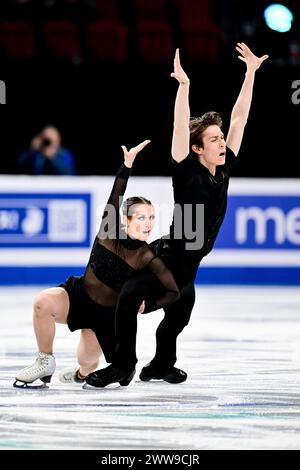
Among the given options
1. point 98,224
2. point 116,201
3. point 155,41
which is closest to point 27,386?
point 116,201

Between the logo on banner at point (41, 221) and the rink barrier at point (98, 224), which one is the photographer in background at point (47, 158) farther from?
the logo on banner at point (41, 221)

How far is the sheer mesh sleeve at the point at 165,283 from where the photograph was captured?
3.98 meters

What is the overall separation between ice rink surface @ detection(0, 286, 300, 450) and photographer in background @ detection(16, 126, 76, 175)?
2707 mm

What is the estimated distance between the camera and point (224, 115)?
9312 millimetres

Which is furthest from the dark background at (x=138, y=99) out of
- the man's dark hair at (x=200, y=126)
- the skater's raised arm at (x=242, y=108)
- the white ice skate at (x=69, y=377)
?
the white ice skate at (x=69, y=377)

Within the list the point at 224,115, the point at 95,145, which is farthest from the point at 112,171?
the point at 224,115

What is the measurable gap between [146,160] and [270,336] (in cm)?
400

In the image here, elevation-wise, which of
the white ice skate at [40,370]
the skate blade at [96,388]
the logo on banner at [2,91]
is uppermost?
the logo on banner at [2,91]

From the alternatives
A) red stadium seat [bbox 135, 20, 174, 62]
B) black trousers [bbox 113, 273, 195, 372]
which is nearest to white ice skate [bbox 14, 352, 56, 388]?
black trousers [bbox 113, 273, 195, 372]

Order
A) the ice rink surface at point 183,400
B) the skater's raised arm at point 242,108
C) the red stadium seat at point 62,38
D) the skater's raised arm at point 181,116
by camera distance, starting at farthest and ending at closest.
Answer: the red stadium seat at point 62,38 < the skater's raised arm at point 242,108 < the skater's raised arm at point 181,116 < the ice rink surface at point 183,400

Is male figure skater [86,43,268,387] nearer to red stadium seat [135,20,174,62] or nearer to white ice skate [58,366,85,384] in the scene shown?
white ice skate [58,366,85,384]

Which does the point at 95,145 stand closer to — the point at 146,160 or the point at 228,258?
the point at 146,160

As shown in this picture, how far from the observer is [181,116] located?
3.92 meters
